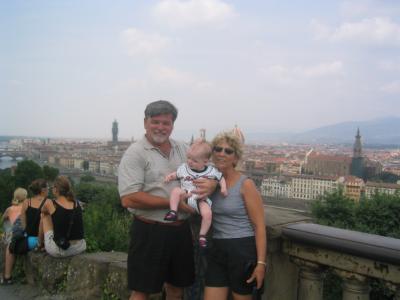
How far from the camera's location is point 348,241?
6.77ft

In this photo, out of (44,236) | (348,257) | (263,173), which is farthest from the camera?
(263,173)

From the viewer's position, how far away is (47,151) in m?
148

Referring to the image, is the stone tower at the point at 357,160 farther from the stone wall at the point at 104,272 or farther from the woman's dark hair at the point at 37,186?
the stone wall at the point at 104,272

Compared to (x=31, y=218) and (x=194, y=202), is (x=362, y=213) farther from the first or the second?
(x=194, y=202)

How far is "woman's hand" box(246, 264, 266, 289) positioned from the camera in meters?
2.31

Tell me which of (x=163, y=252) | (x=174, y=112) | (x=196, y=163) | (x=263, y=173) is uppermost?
(x=174, y=112)

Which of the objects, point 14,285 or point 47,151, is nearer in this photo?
point 14,285

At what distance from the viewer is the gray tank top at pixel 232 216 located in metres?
2.42

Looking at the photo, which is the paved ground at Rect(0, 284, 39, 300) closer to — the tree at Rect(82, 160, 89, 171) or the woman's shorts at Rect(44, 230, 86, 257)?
the woman's shorts at Rect(44, 230, 86, 257)

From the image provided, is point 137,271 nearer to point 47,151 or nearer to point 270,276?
point 270,276

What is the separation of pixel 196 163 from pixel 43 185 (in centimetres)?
292

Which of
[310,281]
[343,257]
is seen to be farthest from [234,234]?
[343,257]

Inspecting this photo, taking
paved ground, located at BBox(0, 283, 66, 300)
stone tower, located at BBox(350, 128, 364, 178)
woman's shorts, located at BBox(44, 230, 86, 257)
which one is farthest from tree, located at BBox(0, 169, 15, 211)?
stone tower, located at BBox(350, 128, 364, 178)

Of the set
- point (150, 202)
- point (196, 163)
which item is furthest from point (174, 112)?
point (150, 202)
